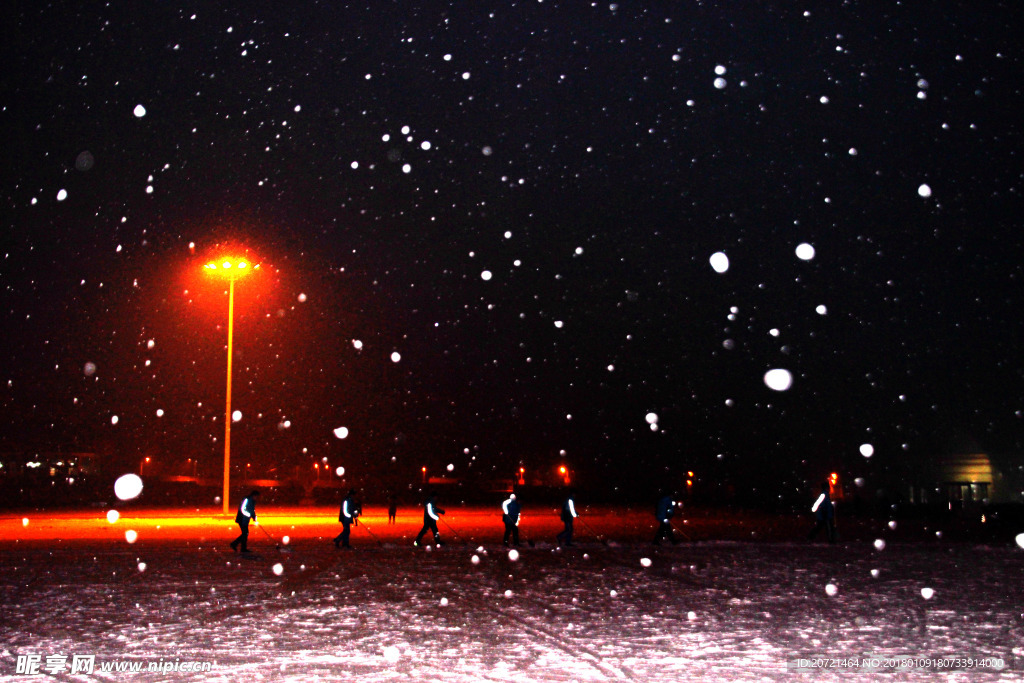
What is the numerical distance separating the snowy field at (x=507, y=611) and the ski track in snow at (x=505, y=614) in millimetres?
33

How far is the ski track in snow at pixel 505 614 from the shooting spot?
7918mm

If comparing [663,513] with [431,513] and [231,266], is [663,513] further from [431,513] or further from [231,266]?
[231,266]

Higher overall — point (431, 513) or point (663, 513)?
point (431, 513)

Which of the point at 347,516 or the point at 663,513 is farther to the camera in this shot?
the point at 663,513

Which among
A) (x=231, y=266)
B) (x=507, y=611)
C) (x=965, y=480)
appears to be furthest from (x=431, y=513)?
(x=965, y=480)

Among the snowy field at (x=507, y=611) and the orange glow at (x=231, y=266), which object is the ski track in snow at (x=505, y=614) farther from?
the orange glow at (x=231, y=266)

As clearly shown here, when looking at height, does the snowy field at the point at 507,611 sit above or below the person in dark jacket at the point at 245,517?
below

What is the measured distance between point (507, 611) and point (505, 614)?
23 cm

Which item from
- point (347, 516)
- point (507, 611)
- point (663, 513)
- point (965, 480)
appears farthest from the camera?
point (965, 480)

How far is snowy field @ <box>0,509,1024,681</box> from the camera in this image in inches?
309

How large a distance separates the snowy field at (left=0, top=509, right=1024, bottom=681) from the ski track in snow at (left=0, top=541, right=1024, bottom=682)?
3cm

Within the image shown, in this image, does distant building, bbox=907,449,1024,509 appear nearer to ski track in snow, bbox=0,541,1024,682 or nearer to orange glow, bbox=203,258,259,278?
orange glow, bbox=203,258,259,278

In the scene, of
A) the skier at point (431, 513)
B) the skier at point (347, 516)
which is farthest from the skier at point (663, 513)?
the skier at point (347, 516)

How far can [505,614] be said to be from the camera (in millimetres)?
10602
